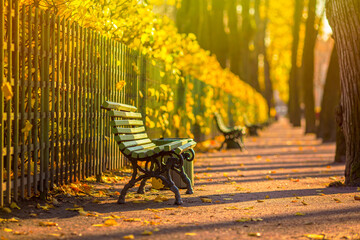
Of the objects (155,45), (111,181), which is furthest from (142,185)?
(155,45)

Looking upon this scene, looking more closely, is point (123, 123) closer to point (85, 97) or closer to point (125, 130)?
point (125, 130)

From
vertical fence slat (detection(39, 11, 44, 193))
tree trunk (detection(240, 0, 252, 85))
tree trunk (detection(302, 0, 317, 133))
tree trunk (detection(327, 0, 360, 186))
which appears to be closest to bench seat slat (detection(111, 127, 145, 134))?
vertical fence slat (detection(39, 11, 44, 193))

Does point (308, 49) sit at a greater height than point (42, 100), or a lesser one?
greater

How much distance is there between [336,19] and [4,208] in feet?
18.9

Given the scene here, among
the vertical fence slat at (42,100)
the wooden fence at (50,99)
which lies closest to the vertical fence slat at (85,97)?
the wooden fence at (50,99)

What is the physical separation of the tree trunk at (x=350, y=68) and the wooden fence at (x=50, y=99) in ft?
11.1

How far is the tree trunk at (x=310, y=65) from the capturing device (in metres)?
27.5

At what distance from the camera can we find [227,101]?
89.3 ft

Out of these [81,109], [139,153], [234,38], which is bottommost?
[139,153]

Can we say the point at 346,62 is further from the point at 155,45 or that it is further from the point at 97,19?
the point at 155,45

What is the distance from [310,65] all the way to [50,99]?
2275cm

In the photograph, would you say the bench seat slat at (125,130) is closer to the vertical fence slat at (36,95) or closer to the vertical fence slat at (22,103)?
the vertical fence slat at (36,95)

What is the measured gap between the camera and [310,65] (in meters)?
28.9

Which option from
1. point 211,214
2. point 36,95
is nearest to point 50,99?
point 36,95
